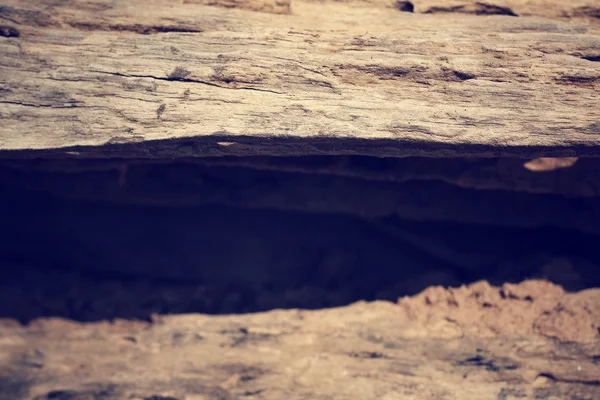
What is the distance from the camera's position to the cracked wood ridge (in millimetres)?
2471

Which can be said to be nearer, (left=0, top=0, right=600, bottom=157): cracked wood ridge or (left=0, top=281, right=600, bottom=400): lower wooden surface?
(left=0, top=0, right=600, bottom=157): cracked wood ridge

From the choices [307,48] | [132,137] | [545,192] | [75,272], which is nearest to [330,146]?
[307,48]

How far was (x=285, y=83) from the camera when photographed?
8.57 ft

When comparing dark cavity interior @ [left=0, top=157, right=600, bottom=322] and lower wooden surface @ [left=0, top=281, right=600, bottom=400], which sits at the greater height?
dark cavity interior @ [left=0, top=157, right=600, bottom=322]

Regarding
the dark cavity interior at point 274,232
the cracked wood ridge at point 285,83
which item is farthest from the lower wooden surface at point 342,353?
the cracked wood ridge at point 285,83

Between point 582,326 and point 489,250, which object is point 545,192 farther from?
point 582,326

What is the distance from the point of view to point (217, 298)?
3.68 meters

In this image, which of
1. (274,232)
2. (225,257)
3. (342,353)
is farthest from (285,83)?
(342,353)

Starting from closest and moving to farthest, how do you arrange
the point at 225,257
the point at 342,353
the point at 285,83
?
the point at 285,83 → the point at 342,353 → the point at 225,257

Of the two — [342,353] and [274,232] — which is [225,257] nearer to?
[274,232]

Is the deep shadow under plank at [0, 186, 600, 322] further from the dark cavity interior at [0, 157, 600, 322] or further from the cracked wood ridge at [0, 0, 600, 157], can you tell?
the cracked wood ridge at [0, 0, 600, 157]

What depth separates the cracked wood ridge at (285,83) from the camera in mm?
2471

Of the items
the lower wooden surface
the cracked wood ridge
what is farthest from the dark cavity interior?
the cracked wood ridge

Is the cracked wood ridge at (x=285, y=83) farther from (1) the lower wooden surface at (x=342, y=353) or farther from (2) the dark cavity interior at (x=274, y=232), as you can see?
(1) the lower wooden surface at (x=342, y=353)
